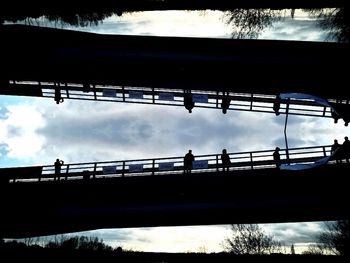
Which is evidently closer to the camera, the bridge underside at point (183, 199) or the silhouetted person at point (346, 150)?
the bridge underside at point (183, 199)

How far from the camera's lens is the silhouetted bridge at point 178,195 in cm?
1869

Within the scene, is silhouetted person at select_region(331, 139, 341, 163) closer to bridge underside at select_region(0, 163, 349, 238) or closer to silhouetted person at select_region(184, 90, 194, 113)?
bridge underside at select_region(0, 163, 349, 238)

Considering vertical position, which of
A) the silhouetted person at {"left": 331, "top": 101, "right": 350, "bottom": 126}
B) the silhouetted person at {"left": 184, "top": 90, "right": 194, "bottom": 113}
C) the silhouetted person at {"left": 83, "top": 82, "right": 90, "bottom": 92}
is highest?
the silhouetted person at {"left": 83, "top": 82, "right": 90, "bottom": 92}

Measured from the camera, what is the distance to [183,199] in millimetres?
19281

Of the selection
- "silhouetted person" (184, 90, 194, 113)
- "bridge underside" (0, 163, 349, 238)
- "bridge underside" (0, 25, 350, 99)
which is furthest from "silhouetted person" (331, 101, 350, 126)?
"silhouetted person" (184, 90, 194, 113)

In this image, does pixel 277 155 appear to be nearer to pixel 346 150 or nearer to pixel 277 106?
pixel 277 106

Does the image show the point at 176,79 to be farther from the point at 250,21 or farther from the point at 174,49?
the point at 250,21

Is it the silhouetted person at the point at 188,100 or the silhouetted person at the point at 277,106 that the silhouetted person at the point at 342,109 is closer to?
the silhouetted person at the point at 277,106

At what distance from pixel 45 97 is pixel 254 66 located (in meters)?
10.7

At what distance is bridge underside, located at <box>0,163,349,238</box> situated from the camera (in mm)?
18656

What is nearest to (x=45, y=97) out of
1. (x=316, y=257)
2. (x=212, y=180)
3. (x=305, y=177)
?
(x=212, y=180)

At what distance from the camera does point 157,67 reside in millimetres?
20062

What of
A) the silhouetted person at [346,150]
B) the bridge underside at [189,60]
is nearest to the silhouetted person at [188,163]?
the bridge underside at [189,60]

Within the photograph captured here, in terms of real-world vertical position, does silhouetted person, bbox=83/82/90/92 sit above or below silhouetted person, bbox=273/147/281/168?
above
